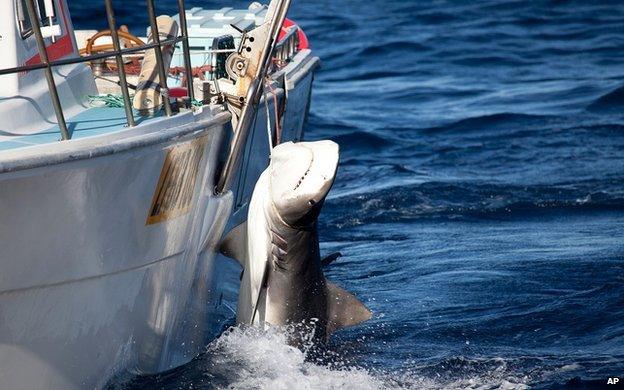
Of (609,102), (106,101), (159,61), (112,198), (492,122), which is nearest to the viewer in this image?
(112,198)

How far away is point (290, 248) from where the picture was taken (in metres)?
7.54

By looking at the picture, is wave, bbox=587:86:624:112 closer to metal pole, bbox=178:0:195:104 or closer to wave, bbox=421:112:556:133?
wave, bbox=421:112:556:133

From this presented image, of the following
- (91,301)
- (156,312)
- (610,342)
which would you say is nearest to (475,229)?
(610,342)

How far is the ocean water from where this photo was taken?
792 centimetres

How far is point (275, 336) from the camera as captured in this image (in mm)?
7852

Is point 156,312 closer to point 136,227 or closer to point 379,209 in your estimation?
point 136,227

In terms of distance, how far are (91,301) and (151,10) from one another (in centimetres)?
162

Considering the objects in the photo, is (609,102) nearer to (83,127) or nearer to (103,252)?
(83,127)

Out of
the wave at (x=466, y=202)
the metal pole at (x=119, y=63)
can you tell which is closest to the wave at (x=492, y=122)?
the wave at (x=466, y=202)

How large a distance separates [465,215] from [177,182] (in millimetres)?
5831

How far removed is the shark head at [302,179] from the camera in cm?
712

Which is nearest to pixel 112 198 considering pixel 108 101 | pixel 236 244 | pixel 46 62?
pixel 46 62

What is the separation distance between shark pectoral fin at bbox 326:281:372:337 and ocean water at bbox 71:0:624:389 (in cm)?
31

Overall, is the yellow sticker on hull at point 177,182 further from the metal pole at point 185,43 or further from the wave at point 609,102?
the wave at point 609,102
